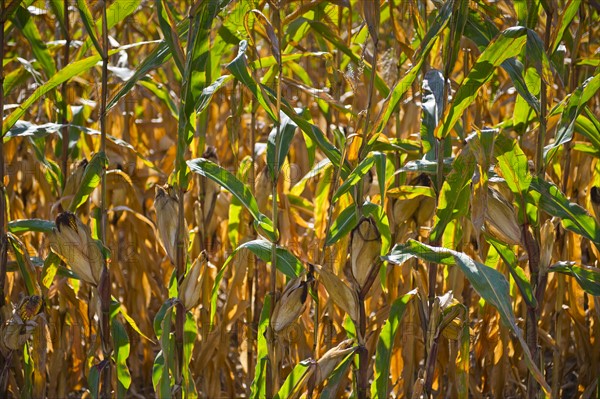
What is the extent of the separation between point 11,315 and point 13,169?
640 mm

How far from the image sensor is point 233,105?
1.59 metres

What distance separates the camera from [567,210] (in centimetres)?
121

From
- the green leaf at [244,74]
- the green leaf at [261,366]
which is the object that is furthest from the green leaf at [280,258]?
the green leaf at [244,74]

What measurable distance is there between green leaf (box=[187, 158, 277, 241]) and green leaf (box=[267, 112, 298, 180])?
0.18ft

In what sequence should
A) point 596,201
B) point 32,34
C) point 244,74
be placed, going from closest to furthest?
1. point 244,74
2. point 596,201
3. point 32,34

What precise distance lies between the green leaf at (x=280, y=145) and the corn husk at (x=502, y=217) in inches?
13.8

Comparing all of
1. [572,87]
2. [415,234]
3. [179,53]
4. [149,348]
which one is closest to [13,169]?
[149,348]

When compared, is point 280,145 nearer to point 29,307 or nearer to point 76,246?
point 76,246

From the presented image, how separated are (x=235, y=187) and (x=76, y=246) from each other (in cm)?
29

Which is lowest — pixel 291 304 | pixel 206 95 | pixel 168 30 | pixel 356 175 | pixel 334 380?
pixel 334 380

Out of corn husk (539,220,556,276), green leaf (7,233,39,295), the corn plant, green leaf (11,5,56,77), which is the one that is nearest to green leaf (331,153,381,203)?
the corn plant

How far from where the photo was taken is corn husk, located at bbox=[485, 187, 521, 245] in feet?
4.00

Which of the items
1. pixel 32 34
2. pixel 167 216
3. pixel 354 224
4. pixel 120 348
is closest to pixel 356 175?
pixel 354 224

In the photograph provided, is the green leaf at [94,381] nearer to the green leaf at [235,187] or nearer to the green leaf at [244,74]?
the green leaf at [235,187]
